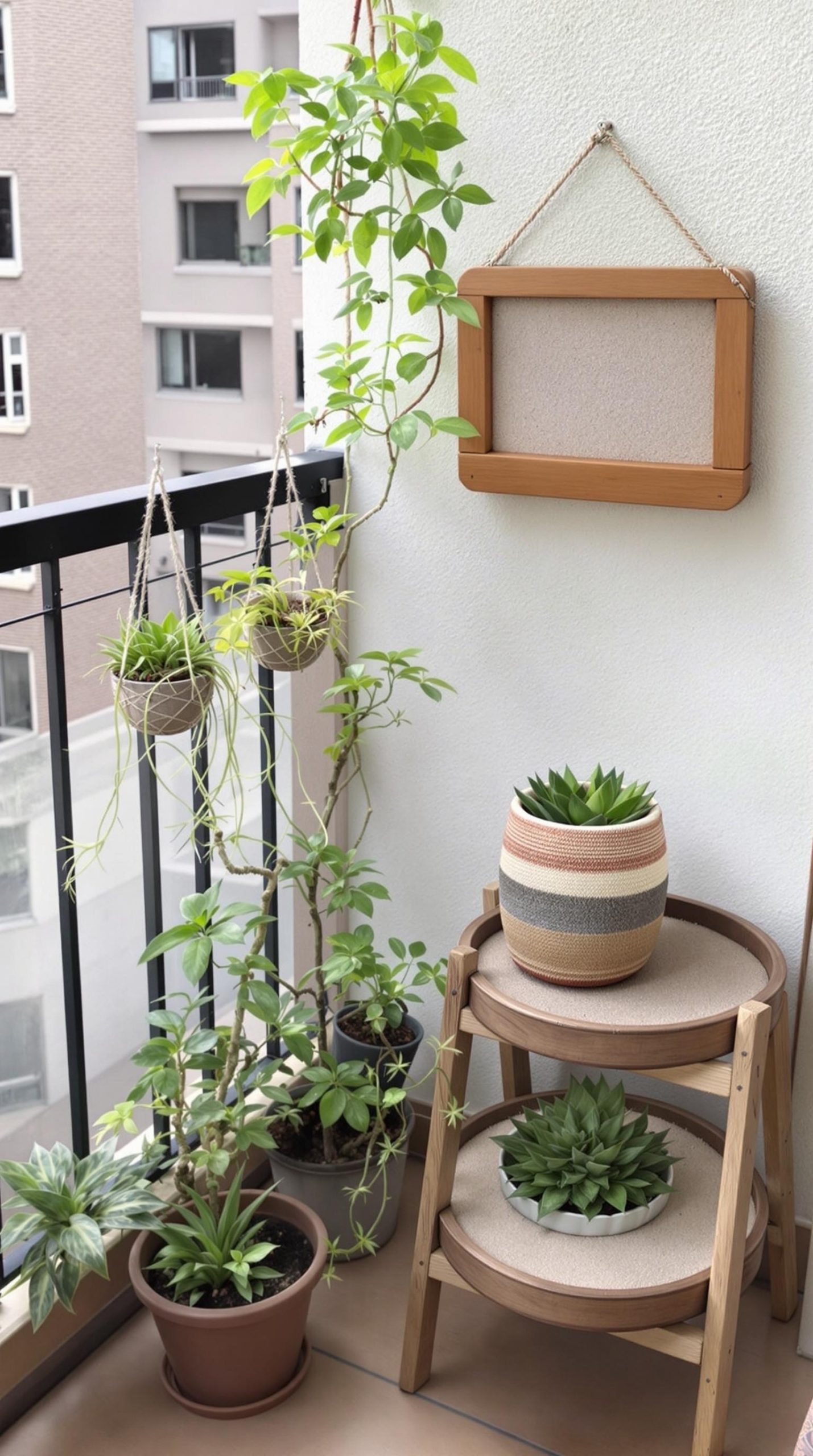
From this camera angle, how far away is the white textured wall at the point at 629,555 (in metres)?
1.55

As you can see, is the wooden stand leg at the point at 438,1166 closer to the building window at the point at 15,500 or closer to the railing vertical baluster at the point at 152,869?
the railing vertical baluster at the point at 152,869

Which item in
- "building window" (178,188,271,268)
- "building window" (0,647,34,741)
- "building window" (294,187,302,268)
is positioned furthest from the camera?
"building window" (0,647,34,741)

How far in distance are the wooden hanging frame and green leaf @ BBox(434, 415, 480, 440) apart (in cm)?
5

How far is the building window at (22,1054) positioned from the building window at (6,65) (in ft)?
44.4

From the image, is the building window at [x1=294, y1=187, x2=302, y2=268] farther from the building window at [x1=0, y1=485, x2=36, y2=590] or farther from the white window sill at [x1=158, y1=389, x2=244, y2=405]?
the building window at [x1=0, y1=485, x2=36, y2=590]

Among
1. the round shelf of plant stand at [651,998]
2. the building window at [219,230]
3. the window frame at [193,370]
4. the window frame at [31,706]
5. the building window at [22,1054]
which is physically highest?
the building window at [219,230]

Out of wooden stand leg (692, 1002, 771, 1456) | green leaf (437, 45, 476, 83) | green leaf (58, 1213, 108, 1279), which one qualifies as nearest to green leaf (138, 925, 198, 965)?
green leaf (58, 1213, 108, 1279)

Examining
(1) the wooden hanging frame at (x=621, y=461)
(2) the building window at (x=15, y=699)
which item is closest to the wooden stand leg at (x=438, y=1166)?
(1) the wooden hanging frame at (x=621, y=461)

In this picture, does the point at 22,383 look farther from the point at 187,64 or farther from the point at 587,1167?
the point at 587,1167

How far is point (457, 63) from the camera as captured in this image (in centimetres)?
158

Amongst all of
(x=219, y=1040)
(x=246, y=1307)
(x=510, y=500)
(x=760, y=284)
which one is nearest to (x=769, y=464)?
(x=760, y=284)

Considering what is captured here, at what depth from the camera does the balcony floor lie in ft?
5.05

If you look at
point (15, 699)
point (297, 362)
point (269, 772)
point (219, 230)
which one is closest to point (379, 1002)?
point (269, 772)

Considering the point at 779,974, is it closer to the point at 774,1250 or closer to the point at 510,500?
the point at 774,1250
